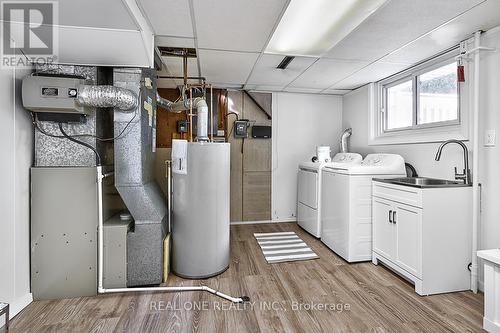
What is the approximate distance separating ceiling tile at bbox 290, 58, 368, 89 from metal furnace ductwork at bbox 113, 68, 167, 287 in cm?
194

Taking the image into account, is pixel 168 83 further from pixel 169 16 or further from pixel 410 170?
pixel 410 170

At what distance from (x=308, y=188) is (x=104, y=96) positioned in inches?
107

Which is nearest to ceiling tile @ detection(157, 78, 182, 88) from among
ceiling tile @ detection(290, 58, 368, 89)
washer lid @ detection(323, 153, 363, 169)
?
ceiling tile @ detection(290, 58, 368, 89)

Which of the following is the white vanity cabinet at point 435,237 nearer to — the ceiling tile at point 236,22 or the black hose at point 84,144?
the ceiling tile at point 236,22

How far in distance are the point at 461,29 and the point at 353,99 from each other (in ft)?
6.60

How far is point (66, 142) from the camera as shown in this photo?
2.00 m

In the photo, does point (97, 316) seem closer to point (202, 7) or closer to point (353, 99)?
point (202, 7)

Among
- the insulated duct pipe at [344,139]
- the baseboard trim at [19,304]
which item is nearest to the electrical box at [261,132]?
the insulated duct pipe at [344,139]

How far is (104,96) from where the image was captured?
194cm

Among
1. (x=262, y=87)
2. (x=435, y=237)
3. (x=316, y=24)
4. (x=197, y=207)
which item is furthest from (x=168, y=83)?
(x=435, y=237)

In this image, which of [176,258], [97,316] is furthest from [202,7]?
[97,316]

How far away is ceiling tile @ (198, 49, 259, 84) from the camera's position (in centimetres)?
258

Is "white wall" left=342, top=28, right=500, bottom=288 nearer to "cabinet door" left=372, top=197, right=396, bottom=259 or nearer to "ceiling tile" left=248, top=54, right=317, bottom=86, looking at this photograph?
"cabinet door" left=372, top=197, right=396, bottom=259

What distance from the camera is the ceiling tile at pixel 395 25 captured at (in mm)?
1688
